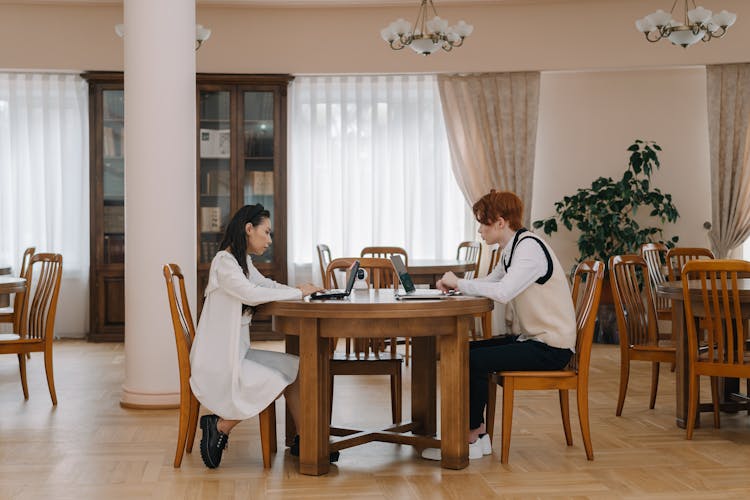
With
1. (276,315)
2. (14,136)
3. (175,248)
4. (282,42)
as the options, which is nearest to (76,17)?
(14,136)

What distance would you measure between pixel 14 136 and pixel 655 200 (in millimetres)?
5906

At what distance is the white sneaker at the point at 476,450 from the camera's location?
420cm

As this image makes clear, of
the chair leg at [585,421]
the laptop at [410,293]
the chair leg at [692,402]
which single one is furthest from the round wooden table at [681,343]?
the laptop at [410,293]

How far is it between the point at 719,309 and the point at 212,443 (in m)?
2.39

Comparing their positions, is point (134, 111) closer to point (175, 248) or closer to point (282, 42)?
point (175, 248)

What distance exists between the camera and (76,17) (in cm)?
867

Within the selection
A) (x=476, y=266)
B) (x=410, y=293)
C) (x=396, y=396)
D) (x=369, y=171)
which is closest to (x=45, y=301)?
(x=396, y=396)

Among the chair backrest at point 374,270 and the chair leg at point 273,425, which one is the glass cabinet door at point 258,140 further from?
the chair leg at point 273,425

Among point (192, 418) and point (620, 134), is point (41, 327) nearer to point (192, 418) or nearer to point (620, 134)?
point (192, 418)

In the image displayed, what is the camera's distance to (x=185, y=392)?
4129 millimetres

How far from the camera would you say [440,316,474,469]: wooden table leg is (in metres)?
3.95

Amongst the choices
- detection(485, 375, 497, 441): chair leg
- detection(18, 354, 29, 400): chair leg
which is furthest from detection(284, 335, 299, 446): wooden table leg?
detection(18, 354, 29, 400): chair leg

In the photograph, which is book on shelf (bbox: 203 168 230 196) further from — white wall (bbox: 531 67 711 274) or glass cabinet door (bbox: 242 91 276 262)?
white wall (bbox: 531 67 711 274)

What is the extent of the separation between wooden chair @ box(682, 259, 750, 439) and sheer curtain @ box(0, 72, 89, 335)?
611cm
